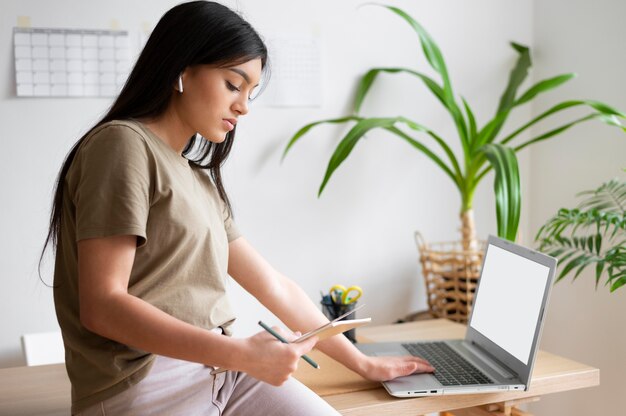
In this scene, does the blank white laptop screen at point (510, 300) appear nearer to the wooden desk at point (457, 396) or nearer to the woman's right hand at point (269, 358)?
the wooden desk at point (457, 396)

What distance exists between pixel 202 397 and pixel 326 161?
4.35 feet

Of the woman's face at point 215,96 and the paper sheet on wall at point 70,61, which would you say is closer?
the woman's face at point 215,96

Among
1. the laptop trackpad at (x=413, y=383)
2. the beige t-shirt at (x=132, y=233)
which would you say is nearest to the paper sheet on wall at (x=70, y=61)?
the beige t-shirt at (x=132, y=233)

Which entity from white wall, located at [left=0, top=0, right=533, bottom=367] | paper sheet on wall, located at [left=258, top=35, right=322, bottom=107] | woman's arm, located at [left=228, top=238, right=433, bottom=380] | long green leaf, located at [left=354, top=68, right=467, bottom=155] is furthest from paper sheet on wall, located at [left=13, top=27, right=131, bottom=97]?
woman's arm, located at [left=228, top=238, right=433, bottom=380]

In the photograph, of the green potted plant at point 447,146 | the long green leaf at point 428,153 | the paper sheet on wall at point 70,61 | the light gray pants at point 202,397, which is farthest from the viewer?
the long green leaf at point 428,153

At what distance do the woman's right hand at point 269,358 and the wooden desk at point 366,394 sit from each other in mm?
347

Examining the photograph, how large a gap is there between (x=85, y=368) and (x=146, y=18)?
52.2 inches

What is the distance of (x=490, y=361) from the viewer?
166cm

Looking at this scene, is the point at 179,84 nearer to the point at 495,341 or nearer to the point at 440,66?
the point at 495,341

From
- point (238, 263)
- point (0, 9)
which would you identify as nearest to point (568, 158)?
point (238, 263)

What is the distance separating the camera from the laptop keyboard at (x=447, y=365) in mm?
1531

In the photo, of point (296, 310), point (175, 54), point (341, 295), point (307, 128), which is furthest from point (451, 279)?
point (175, 54)

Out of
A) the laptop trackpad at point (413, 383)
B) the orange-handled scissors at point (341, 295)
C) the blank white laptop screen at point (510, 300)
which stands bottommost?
the laptop trackpad at point (413, 383)

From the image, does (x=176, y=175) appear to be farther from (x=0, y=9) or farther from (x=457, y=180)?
(x=457, y=180)
